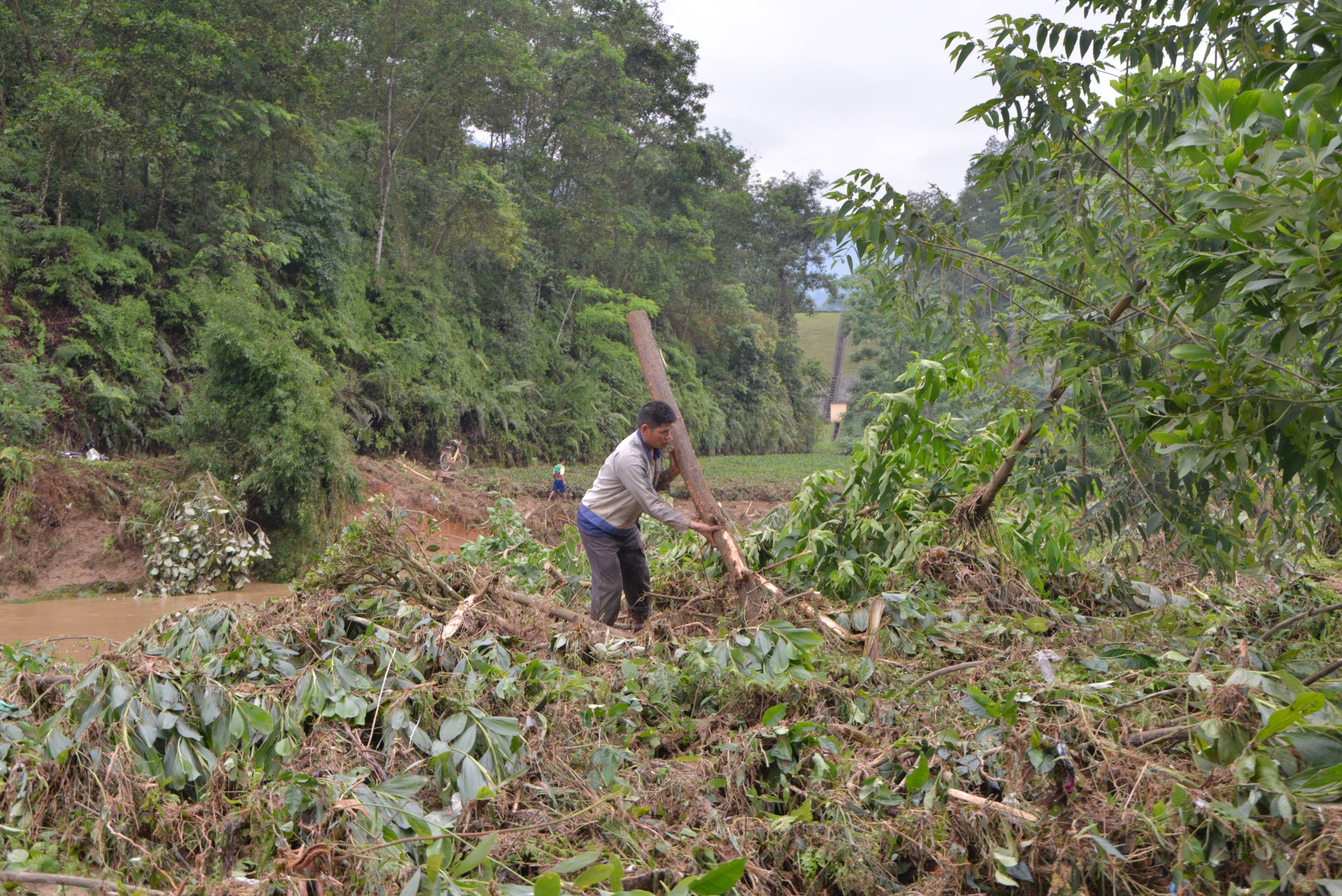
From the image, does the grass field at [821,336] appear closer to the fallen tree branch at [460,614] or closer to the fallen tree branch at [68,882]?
the fallen tree branch at [460,614]

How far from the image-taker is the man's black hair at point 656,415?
4512 mm

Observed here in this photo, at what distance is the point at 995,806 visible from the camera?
2.25 meters

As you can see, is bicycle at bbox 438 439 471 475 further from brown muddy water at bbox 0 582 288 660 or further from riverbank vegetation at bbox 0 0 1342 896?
riverbank vegetation at bbox 0 0 1342 896

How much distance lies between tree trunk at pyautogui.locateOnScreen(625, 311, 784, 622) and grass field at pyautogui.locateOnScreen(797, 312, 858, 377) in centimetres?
5793

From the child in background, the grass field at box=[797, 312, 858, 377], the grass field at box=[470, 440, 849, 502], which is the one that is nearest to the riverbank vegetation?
the grass field at box=[470, 440, 849, 502]

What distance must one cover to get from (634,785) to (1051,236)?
9.30ft

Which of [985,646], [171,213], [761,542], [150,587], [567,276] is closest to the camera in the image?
[985,646]

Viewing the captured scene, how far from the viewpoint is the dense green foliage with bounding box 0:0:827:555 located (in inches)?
451

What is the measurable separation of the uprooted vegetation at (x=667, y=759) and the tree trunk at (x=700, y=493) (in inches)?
26.1

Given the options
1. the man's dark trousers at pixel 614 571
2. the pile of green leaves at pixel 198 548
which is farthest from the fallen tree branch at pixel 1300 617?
the pile of green leaves at pixel 198 548

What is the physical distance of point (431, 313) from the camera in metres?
19.0

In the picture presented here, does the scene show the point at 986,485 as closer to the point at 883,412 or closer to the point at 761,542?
the point at 883,412

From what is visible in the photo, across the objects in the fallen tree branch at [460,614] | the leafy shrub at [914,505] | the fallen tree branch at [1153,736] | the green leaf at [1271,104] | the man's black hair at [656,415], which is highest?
the green leaf at [1271,104]

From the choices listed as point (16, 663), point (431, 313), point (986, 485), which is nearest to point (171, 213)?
point (431, 313)
